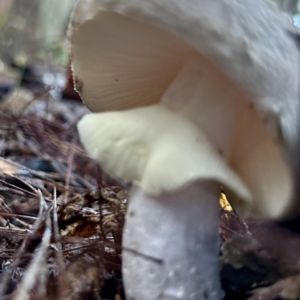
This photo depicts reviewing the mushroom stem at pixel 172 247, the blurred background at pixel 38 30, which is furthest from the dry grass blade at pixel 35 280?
the blurred background at pixel 38 30

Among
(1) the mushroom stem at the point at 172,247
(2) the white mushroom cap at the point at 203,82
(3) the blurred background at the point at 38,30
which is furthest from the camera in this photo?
(3) the blurred background at the point at 38,30

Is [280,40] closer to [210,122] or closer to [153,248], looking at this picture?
[210,122]

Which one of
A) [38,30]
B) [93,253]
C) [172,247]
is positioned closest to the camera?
[172,247]

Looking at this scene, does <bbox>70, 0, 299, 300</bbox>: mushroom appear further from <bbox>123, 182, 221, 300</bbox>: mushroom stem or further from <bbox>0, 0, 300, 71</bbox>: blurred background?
<bbox>0, 0, 300, 71</bbox>: blurred background

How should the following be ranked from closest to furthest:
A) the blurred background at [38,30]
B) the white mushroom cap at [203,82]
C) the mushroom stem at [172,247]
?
the white mushroom cap at [203,82]
the mushroom stem at [172,247]
the blurred background at [38,30]

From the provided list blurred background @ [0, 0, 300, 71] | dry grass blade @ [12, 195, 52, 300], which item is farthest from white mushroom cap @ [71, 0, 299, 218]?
blurred background @ [0, 0, 300, 71]

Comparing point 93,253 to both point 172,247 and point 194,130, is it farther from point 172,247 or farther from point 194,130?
point 194,130

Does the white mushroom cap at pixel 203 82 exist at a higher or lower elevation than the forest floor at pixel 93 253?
higher

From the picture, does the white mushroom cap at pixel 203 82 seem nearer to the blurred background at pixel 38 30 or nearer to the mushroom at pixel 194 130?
the mushroom at pixel 194 130

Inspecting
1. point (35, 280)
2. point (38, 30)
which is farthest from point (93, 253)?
point (38, 30)
